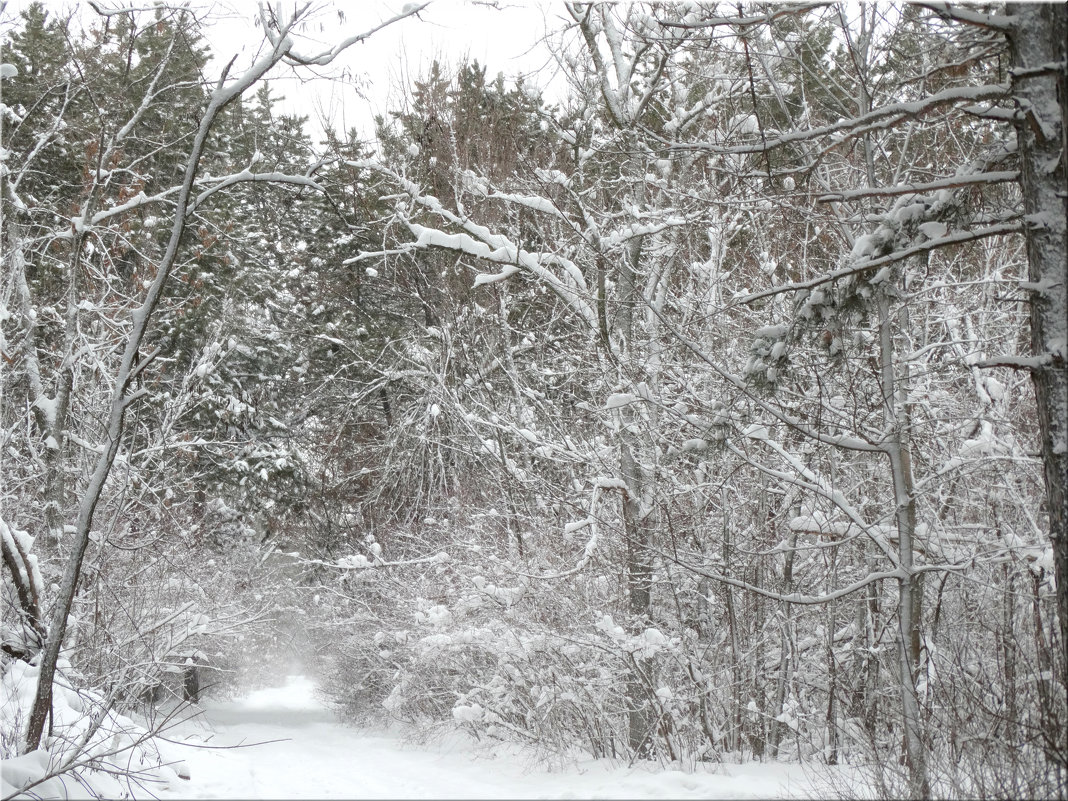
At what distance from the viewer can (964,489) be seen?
21.3 feet

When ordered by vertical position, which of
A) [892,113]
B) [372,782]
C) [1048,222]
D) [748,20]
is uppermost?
[748,20]

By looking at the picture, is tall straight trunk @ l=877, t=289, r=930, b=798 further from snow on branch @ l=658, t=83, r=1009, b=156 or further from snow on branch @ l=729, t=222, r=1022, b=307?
snow on branch @ l=658, t=83, r=1009, b=156

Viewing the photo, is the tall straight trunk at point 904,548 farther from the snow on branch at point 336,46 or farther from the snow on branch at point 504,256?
the snow on branch at point 504,256

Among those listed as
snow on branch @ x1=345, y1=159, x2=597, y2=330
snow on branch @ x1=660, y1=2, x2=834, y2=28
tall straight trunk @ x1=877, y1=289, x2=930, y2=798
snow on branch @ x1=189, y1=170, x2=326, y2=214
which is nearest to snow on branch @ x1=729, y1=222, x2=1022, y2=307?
tall straight trunk @ x1=877, y1=289, x2=930, y2=798

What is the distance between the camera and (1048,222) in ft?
10.6

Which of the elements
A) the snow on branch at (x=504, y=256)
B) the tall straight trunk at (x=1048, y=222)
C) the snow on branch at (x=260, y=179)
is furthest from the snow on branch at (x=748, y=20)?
the snow on branch at (x=504, y=256)

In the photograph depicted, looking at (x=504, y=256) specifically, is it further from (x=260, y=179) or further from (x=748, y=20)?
(x=260, y=179)

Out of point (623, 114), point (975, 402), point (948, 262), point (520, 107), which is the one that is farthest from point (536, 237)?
point (975, 402)

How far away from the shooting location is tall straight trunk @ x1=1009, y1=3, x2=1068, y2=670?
3113mm

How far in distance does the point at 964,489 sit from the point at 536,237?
21.7ft

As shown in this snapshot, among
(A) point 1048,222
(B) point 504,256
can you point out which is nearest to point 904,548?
(A) point 1048,222

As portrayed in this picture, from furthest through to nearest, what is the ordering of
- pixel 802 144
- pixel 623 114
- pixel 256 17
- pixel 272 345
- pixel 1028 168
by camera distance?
pixel 272 345
pixel 623 114
pixel 802 144
pixel 256 17
pixel 1028 168

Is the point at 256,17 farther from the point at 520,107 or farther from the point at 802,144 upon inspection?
the point at 520,107

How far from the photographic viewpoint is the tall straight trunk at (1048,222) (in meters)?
3.11
